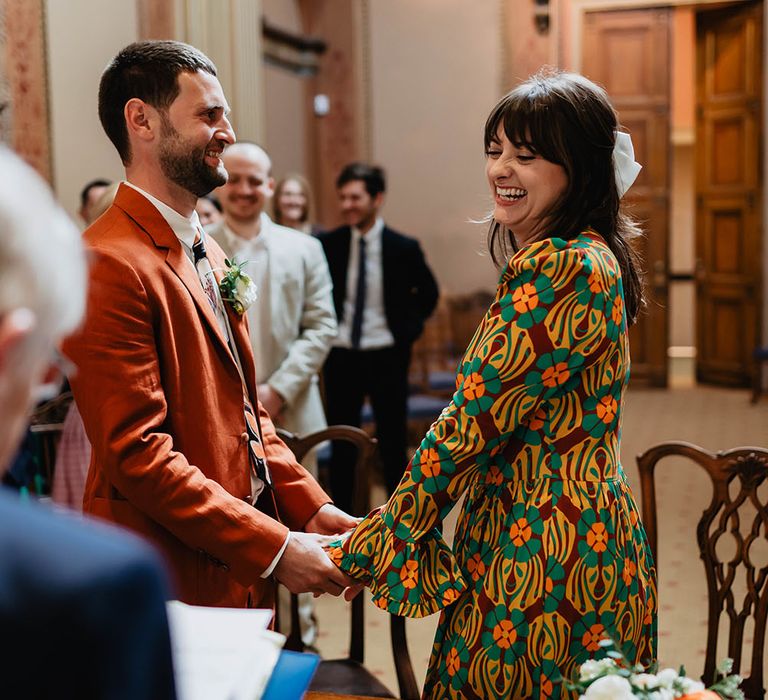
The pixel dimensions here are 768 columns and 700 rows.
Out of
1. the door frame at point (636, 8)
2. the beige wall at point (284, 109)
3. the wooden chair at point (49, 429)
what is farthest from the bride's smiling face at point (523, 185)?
the door frame at point (636, 8)

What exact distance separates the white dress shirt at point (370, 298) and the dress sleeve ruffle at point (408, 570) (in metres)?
3.62

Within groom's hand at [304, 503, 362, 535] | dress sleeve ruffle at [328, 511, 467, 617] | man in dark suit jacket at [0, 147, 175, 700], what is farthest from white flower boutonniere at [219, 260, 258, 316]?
man in dark suit jacket at [0, 147, 175, 700]

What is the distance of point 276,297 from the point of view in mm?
4160

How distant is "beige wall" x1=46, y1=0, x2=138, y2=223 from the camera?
5.96m

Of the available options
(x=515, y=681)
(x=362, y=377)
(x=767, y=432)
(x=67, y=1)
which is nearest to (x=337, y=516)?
(x=515, y=681)

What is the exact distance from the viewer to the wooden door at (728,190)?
9.85 m

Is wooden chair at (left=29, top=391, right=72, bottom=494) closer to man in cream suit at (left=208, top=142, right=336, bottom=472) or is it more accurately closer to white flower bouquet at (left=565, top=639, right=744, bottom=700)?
man in cream suit at (left=208, top=142, right=336, bottom=472)

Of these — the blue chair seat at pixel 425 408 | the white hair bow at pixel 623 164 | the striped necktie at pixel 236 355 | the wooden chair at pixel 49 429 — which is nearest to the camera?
the white hair bow at pixel 623 164

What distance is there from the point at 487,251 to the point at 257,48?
18.1ft

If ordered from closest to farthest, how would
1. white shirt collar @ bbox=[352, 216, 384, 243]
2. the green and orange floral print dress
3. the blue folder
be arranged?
the blue folder < the green and orange floral print dress < white shirt collar @ bbox=[352, 216, 384, 243]

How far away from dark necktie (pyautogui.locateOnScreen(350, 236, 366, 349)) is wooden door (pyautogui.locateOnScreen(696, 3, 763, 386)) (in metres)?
5.62

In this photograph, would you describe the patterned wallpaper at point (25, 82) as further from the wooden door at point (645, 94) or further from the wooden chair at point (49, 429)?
the wooden door at point (645, 94)

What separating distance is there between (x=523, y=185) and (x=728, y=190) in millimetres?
9044

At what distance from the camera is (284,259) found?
13.8ft
